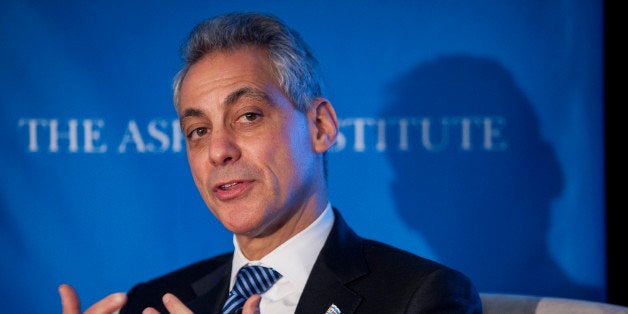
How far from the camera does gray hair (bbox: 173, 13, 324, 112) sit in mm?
2068

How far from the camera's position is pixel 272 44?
2096 millimetres

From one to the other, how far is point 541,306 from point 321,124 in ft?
2.66

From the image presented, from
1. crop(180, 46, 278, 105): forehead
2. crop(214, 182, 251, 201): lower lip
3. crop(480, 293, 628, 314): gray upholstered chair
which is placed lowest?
crop(480, 293, 628, 314): gray upholstered chair

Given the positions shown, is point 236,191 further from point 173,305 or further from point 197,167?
point 173,305

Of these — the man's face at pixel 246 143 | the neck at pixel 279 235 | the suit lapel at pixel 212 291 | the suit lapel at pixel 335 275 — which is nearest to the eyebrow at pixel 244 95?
the man's face at pixel 246 143

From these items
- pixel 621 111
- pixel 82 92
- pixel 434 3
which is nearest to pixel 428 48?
pixel 434 3

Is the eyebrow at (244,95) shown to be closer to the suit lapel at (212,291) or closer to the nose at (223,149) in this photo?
the nose at (223,149)

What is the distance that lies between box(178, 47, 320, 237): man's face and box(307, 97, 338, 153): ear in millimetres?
24

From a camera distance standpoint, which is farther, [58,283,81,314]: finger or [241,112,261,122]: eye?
[241,112,261,122]: eye

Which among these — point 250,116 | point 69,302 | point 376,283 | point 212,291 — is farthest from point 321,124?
point 69,302

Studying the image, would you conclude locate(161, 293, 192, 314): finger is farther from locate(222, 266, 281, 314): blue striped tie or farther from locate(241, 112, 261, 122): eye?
locate(241, 112, 261, 122): eye

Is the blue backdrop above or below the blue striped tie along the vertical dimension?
above

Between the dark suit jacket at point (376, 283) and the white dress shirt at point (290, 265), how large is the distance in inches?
1.6

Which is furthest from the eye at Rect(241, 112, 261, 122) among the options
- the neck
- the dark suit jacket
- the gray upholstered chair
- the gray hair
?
the gray upholstered chair
